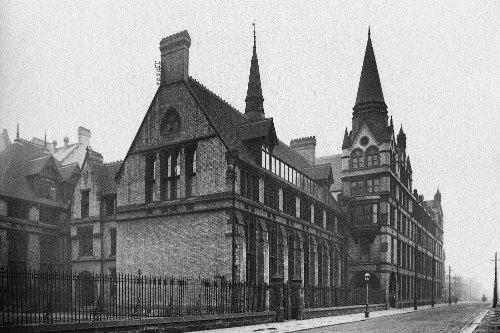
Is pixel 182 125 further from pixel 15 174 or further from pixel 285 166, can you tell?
pixel 15 174

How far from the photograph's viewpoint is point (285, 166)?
128ft

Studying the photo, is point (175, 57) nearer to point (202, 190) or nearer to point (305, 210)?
point (202, 190)

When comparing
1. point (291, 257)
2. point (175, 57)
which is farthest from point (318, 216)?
point (175, 57)

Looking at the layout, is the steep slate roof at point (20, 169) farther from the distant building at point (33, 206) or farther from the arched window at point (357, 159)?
the arched window at point (357, 159)

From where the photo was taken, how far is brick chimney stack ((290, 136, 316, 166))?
54875 millimetres

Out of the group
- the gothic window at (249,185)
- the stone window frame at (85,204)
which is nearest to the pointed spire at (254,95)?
the gothic window at (249,185)

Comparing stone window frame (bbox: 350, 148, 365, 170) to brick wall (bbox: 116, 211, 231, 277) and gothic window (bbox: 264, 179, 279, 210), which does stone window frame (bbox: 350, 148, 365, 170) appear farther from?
brick wall (bbox: 116, 211, 231, 277)

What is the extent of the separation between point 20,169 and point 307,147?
1097 inches

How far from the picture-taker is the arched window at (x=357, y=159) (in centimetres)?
5435

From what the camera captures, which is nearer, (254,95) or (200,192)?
(200,192)

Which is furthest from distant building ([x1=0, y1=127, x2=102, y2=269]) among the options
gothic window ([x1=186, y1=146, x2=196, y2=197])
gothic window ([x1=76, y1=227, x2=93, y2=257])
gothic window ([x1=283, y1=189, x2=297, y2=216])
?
gothic window ([x1=283, y1=189, x2=297, y2=216])

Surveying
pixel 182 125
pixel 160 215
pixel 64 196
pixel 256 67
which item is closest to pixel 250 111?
pixel 256 67

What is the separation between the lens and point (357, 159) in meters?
54.6

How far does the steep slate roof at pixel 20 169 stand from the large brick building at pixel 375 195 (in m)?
27.9
